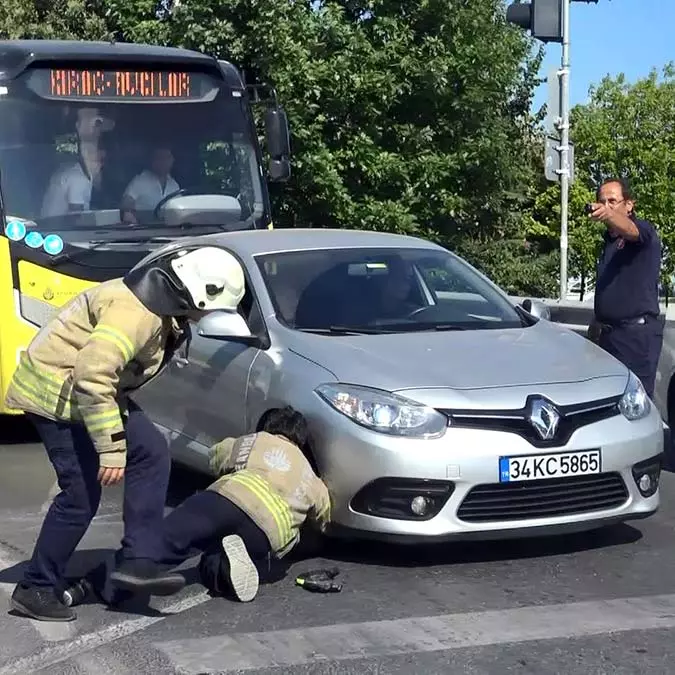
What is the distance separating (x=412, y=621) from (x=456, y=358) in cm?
152

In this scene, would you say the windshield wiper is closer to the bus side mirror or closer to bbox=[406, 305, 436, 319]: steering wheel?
bbox=[406, 305, 436, 319]: steering wheel

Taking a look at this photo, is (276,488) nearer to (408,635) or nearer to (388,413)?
(388,413)

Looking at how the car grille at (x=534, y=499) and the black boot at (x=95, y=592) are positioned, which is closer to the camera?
the black boot at (x=95, y=592)

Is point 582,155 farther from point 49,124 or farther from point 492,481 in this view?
point 492,481

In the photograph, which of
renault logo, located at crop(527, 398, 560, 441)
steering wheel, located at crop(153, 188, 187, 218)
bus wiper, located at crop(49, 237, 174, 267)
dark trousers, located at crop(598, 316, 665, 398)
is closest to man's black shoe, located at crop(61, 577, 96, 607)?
renault logo, located at crop(527, 398, 560, 441)

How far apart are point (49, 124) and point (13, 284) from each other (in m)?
1.35

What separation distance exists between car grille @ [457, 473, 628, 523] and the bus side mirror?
19.9ft

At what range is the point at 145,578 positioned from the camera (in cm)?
538

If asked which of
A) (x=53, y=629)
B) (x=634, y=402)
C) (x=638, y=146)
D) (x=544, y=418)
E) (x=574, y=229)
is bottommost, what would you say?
(x=574, y=229)

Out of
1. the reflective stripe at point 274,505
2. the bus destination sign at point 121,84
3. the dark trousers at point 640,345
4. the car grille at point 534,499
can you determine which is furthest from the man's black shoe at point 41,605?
the bus destination sign at point 121,84

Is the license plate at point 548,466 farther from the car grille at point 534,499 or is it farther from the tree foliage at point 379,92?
the tree foliage at point 379,92

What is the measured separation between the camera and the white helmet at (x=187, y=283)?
17.3 feet

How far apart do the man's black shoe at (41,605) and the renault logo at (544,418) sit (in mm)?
2162

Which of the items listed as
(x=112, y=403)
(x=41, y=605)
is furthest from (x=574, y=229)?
(x=112, y=403)
